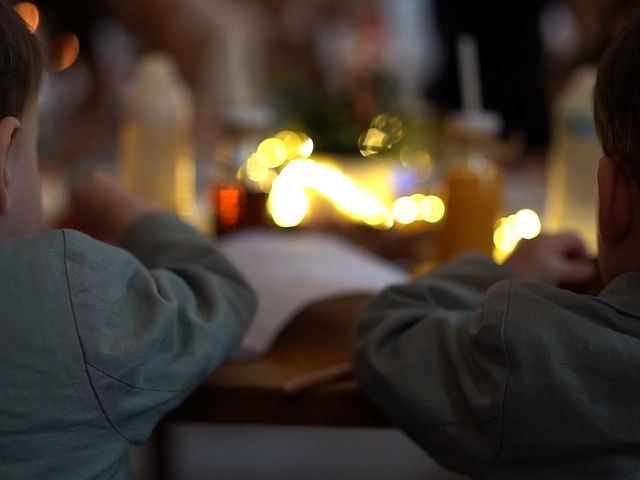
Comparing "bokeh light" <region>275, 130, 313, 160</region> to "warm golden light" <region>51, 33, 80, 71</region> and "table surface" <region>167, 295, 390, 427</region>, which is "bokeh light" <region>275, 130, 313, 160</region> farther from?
"warm golden light" <region>51, 33, 80, 71</region>

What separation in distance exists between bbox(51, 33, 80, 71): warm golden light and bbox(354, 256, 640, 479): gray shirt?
129 inches

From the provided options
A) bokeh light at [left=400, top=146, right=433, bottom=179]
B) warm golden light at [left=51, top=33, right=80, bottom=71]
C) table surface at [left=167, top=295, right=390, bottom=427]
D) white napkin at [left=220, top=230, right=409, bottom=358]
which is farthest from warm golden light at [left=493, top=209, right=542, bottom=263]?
warm golden light at [left=51, top=33, right=80, bottom=71]

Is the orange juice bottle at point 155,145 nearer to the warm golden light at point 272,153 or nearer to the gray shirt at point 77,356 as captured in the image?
the warm golden light at point 272,153

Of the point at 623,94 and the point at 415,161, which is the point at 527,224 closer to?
the point at 415,161

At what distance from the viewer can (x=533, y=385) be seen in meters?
0.54

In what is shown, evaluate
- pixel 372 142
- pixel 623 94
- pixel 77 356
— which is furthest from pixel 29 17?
pixel 372 142

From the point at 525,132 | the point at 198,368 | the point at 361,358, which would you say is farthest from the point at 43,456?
the point at 525,132

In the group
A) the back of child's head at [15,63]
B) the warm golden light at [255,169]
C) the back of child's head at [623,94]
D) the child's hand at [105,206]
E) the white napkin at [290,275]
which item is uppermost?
the back of child's head at [15,63]

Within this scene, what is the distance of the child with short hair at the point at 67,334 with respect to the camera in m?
0.53

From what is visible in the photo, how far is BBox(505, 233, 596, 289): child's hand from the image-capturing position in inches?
28.3

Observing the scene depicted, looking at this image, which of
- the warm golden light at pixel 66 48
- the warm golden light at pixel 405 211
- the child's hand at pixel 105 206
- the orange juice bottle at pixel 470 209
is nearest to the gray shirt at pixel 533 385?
the child's hand at pixel 105 206

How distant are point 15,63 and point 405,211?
2.53 feet

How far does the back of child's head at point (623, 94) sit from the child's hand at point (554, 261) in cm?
17

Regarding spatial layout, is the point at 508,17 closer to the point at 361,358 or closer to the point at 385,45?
the point at 385,45
